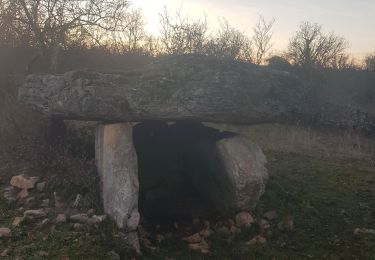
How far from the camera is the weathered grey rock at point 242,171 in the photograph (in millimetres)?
7035

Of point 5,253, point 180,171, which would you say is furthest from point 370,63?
point 5,253

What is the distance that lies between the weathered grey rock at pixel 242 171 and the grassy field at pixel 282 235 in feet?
0.96

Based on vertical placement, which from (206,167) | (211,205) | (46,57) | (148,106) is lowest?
(211,205)

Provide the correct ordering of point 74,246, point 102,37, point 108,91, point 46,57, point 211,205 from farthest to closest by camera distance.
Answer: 1. point 102,37
2. point 46,57
3. point 211,205
4. point 108,91
5. point 74,246

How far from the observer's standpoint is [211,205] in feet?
25.3

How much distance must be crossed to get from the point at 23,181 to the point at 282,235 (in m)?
3.91

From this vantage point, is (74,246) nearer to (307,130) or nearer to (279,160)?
(279,160)

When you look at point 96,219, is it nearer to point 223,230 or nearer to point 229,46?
point 223,230

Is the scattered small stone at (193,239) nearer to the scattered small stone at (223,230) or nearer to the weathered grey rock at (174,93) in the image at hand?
the scattered small stone at (223,230)

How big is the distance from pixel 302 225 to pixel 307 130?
362 inches

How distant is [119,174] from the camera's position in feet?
21.5

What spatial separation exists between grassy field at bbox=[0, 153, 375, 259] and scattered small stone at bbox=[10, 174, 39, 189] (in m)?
0.30

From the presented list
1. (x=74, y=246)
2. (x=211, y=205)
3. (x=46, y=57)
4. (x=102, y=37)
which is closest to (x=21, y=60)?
(x=46, y=57)

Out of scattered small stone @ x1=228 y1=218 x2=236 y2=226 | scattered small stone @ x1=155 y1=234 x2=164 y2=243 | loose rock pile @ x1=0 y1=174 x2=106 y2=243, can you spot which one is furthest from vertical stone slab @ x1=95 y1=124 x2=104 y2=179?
scattered small stone @ x1=228 y1=218 x2=236 y2=226
